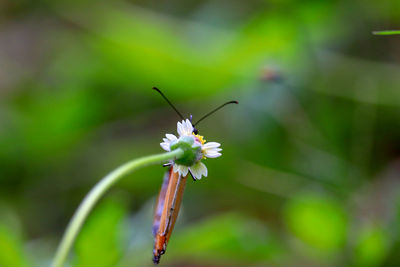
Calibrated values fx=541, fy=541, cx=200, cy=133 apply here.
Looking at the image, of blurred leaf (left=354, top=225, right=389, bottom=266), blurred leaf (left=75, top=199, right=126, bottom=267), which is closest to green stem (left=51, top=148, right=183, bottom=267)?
blurred leaf (left=75, top=199, right=126, bottom=267)

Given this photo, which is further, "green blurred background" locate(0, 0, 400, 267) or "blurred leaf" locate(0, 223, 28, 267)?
"green blurred background" locate(0, 0, 400, 267)

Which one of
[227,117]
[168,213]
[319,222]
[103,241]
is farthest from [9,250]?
[227,117]

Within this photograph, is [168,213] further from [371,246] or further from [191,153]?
[371,246]

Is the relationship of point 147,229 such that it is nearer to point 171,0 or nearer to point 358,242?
point 358,242

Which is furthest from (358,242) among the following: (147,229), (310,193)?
(147,229)

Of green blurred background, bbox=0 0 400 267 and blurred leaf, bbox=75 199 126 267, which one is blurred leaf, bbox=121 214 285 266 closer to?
green blurred background, bbox=0 0 400 267

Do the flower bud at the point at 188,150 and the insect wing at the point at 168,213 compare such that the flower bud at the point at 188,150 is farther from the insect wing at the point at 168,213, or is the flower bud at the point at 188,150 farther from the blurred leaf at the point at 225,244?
the blurred leaf at the point at 225,244

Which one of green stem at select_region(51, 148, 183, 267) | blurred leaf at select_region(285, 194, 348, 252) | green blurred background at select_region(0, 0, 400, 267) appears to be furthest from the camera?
green blurred background at select_region(0, 0, 400, 267)
